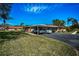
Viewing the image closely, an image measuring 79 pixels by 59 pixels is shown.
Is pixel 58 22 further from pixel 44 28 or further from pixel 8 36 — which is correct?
pixel 8 36

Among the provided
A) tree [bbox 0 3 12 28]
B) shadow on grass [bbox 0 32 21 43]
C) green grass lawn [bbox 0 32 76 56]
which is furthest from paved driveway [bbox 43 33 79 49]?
tree [bbox 0 3 12 28]

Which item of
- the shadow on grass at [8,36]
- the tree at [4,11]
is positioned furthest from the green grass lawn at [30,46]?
the tree at [4,11]

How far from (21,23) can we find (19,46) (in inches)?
9.3

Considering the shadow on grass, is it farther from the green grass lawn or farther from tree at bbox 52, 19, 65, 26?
tree at bbox 52, 19, 65, 26

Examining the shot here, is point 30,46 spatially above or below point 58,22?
below

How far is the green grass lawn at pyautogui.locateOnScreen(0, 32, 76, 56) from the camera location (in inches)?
169

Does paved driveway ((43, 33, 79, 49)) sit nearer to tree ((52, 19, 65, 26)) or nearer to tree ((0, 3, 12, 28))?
tree ((52, 19, 65, 26))

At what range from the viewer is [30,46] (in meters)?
4.31

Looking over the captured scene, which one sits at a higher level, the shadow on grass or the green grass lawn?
the shadow on grass

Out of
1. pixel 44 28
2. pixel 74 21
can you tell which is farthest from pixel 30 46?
pixel 74 21

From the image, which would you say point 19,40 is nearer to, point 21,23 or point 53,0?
point 21,23

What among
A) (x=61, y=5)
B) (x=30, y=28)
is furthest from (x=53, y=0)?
(x=30, y=28)

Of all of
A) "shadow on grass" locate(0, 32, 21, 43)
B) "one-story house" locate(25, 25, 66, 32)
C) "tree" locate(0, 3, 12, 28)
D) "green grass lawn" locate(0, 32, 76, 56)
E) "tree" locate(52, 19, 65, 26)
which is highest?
"tree" locate(0, 3, 12, 28)

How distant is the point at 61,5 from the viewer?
170 inches
